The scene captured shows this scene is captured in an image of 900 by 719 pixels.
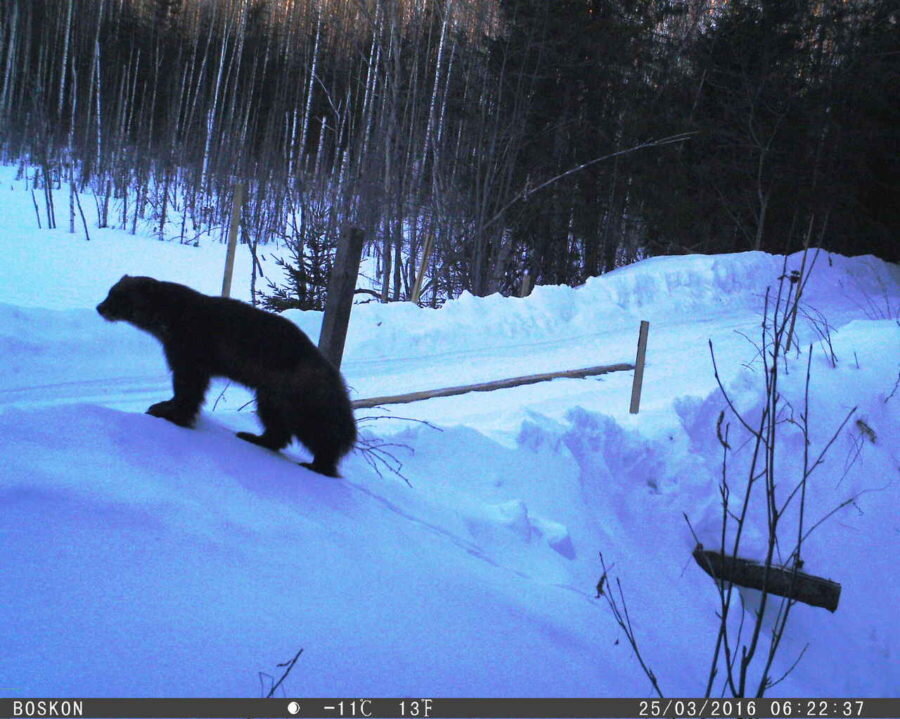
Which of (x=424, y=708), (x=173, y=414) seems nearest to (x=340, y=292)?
(x=173, y=414)

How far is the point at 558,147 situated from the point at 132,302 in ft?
51.9

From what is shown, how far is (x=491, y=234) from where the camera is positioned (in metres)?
18.0

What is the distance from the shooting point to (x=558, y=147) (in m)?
18.6

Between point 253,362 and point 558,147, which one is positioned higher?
point 558,147

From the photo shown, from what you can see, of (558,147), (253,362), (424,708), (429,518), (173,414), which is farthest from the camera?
(558,147)

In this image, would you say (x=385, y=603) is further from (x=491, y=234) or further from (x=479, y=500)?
(x=491, y=234)

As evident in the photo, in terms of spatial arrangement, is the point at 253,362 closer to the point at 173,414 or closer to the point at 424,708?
the point at 173,414

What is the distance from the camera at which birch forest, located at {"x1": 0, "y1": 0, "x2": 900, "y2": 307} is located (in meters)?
17.0

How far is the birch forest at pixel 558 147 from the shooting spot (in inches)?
671

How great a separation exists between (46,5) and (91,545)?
34.5 m

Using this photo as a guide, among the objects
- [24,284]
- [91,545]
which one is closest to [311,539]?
[91,545]

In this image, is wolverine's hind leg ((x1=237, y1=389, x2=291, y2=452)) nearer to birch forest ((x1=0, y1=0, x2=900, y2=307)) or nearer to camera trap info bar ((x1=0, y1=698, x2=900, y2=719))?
camera trap info bar ((x1=0, y1=698, x2=900, y2=719))

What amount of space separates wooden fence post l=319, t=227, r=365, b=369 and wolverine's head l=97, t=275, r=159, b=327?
152 centimetres

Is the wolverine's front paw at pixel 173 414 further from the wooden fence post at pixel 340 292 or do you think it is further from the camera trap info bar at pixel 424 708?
the camera trap info bar at pixel 424 708
